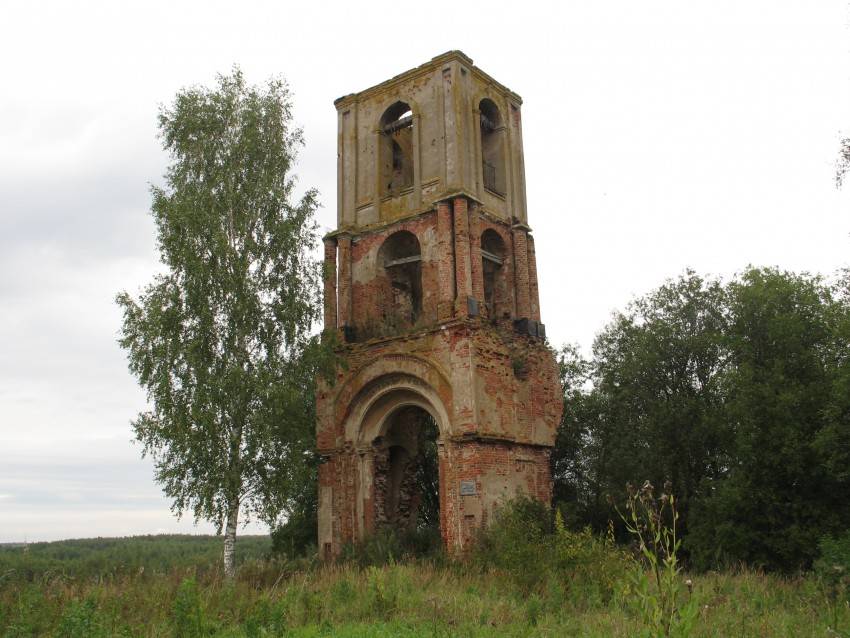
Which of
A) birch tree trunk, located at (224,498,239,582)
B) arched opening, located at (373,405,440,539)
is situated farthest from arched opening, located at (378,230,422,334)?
birch tree trunk, located at (224,498,239,582)

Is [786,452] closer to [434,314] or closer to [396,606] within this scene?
[434,314]

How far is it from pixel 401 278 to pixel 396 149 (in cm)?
385

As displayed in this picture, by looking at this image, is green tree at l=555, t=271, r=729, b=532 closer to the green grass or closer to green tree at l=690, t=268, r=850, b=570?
green tree at l=690, t=268, r=850, b=570

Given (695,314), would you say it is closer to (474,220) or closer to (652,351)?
(652,351)

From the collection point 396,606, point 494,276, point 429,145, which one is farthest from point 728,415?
point 396,606

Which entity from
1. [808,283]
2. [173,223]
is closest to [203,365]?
[173,223]

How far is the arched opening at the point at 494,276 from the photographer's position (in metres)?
17.7

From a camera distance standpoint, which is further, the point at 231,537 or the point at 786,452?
the point at 786,452

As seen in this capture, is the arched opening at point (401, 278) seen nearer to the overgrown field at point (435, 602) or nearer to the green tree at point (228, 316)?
the green tree at point (228, 316)

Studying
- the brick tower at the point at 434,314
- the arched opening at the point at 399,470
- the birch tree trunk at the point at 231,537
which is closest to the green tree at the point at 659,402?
the brick tower at the point at 434,314

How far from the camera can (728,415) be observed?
1753 centimetres

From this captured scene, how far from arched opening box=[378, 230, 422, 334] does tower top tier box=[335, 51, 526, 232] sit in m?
0.79

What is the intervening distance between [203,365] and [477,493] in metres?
6.09

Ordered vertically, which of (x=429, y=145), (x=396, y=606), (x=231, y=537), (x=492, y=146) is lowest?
(x=396, y=606)
